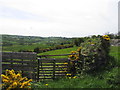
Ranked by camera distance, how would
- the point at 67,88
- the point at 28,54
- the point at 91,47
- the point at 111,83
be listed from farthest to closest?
the point at 91,47 → the point at 28,54 → the point at 111,83 → the point at 67,88

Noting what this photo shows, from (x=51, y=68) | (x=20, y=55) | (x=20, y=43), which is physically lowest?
(x=51, y=68)

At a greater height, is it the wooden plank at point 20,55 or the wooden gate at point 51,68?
the wooden plank at point 20,55

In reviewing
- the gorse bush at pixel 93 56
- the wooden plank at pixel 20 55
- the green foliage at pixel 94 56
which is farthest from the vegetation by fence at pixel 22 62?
the green foliage at pixel 94 56

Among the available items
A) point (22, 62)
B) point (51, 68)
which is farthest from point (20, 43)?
point (22, 62)

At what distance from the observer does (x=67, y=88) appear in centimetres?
634

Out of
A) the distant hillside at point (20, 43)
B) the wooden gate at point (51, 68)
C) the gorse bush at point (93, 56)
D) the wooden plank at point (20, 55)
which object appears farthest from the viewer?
the distant hillside at point (20, 43)

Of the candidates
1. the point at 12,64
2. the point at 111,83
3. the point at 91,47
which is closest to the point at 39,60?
the point at 12,64

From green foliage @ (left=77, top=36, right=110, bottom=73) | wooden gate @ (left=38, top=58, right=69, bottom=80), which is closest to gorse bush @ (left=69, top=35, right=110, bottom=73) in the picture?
green foliage @ (left=77, top=36, right=110, bottom=73)

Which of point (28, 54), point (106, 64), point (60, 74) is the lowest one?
point (60, 74)

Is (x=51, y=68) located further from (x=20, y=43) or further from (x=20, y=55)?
(x=20, y=43)

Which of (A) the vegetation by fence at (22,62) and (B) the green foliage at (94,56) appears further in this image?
(B) the green foliage at (94,56)

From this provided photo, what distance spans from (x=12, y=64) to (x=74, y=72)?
471 centimetres

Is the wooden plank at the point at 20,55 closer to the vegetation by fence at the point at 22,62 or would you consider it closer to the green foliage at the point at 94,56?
the vegetation by fence at the point at 22,62

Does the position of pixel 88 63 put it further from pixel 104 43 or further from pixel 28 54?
pixel 28 54
